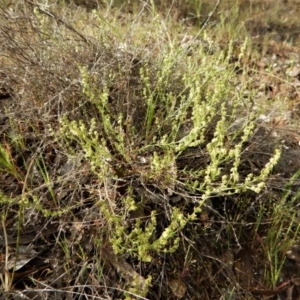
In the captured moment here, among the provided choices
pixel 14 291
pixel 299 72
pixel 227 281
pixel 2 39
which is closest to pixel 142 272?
pixel 227 281

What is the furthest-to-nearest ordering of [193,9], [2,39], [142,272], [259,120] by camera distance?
[193,9] < [259,120] < [2,39] < [142,272]

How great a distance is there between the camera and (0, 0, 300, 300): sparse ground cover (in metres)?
1.36

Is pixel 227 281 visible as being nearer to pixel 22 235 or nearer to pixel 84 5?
pixel 22 235

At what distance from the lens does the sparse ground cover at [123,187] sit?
1.36m

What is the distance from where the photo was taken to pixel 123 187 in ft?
5.10

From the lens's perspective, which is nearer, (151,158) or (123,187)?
(151,158)

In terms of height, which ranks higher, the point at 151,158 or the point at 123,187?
the point at 151,158

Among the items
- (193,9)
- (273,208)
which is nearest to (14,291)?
(273,208)

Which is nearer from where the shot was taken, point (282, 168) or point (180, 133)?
point (180, 133)

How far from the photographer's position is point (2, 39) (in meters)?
1.66

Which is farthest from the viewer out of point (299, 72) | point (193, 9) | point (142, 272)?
point (193, 9)

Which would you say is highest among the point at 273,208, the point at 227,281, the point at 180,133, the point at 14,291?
the point at 180,133

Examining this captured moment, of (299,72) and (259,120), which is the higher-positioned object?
(259,120)

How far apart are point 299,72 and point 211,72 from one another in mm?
1638
